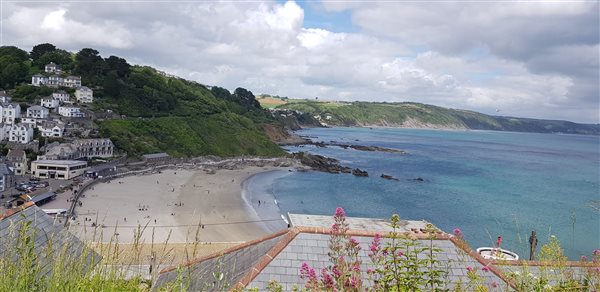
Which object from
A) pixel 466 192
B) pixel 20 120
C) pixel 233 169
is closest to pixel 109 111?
pixel 20 120

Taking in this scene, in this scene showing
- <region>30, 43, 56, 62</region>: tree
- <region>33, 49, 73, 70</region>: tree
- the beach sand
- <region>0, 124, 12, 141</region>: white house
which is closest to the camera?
the beach sand

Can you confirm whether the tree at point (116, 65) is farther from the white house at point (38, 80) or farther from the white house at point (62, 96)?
the white house at point (62, 96)

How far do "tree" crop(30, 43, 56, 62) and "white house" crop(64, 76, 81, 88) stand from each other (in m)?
14.2

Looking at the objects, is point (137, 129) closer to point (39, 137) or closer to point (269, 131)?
point (39, 137)

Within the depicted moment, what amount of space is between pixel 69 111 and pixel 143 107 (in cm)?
1458

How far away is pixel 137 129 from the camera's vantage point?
60844 millimetres

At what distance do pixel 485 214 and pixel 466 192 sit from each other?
11930 millimetres

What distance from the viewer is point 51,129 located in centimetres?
5125

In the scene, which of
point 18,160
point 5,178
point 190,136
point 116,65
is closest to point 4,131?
point 18,160

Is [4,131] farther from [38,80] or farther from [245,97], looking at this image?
[245,97]

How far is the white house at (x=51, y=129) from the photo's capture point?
51.2m

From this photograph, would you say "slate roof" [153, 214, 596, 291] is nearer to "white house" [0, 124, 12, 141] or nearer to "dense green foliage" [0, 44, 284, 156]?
"white house" [0, 124, 12, 141]

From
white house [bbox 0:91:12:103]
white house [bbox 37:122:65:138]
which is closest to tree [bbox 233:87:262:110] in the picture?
white house [bbox 0:91:12:103]

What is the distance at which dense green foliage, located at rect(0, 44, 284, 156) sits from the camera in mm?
61188
